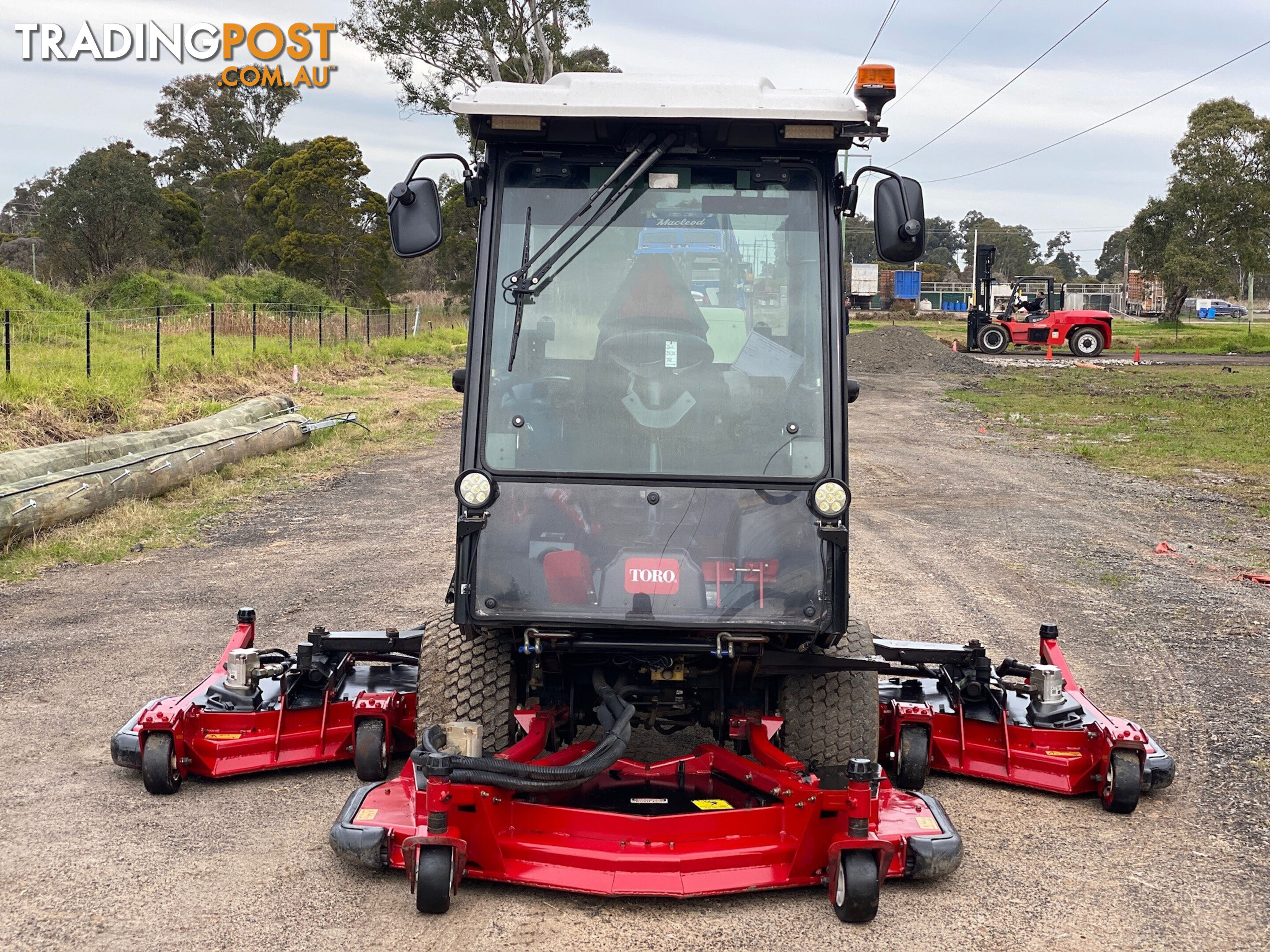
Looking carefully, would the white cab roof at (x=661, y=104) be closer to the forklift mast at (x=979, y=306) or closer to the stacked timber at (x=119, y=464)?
the stacked timber at (x=119, y=464)

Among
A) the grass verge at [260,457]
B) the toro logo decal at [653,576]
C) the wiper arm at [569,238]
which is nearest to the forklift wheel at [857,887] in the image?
the toro logo decal at [653,576]

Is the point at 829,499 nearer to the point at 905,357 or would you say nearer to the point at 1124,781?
the point at 1124,781

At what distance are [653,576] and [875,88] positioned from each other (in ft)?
6.22

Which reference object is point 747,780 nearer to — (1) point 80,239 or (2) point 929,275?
(1) point 80,239

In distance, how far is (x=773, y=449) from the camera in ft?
14.7

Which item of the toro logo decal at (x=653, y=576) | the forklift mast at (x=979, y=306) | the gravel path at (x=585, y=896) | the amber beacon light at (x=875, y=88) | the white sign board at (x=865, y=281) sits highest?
the white sign board at (x=865, y=281)

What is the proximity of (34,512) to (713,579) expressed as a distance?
7.87 m

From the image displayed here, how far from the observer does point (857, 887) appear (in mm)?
3982

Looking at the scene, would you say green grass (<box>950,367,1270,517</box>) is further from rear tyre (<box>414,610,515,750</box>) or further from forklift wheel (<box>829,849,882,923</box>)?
rear tyre (<box>414,610,515,750</box>)

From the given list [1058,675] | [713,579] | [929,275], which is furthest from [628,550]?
[929,275]

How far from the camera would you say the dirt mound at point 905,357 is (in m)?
35.4

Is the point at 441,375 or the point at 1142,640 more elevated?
the point at 441,375

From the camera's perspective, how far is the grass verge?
10344 millimetres

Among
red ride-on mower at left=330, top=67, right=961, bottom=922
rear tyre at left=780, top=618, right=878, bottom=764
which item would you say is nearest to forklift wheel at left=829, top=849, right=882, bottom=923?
red ride-on mower at left=330, top=67, right=961, bottom=922
